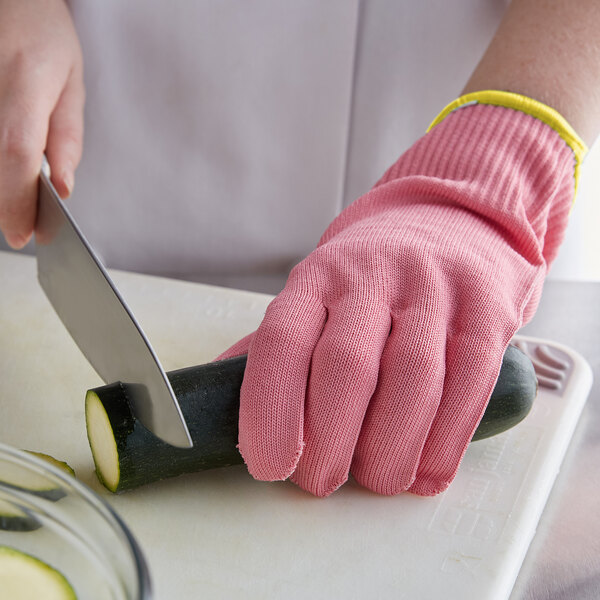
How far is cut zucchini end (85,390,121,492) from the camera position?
86cm

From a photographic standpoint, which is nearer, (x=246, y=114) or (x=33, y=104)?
(x=33, y=104)

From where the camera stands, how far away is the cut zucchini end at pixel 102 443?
2.83ft

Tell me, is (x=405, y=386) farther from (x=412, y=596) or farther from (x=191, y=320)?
(x=191, y=320)

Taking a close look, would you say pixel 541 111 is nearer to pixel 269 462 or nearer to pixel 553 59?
pixel 553 59

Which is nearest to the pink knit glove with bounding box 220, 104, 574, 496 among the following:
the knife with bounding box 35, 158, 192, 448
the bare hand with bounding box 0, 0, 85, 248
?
the knife with bounding box 35, 158, 192, 448

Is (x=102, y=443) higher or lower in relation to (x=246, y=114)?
lower

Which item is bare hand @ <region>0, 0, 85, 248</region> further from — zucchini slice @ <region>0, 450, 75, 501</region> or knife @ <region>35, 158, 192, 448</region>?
zucchini slice @ <region>0, 450, 75, 501</region>

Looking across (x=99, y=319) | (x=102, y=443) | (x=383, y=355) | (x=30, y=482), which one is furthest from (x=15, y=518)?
(x=383, y=355)

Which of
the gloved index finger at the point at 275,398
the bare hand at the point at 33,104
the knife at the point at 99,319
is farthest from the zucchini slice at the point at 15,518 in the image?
the bare hand at the point at 33,104

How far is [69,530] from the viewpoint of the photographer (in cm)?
62

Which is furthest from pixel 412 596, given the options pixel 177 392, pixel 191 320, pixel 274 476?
pixel 191 320

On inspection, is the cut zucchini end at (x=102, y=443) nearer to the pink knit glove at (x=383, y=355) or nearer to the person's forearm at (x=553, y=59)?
the pink knit glove at (x=383, y=355)

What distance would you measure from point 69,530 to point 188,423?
0.27 metres

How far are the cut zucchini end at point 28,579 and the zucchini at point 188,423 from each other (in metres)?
0.23
